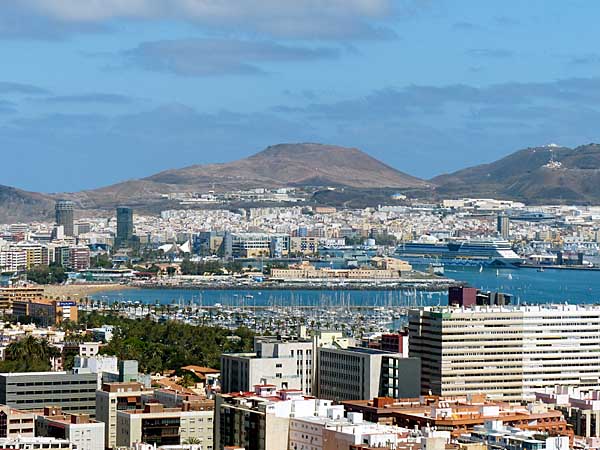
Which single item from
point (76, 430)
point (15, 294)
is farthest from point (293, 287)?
point (76, 430)

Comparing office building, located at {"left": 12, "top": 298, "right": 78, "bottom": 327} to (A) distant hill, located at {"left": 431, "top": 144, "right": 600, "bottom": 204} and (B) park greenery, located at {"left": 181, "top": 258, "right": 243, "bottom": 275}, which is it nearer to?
(B) park greenery, located at {"left": 181, "top": 258, "right": 243, "bottom": 275}

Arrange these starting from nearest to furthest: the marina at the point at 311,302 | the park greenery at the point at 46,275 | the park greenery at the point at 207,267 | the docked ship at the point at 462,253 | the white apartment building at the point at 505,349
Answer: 1. the white apartment building at the point at 505,349
2. the marina at the point at 311,302
3. the park greenery at the point at 46,275
4. the park greenery at the point at 207,267
5. the docked ship at the point at 462,253

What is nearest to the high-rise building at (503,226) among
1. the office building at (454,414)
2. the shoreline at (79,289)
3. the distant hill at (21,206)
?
the distant hill at (21,206)

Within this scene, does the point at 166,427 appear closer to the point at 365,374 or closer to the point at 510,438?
the point at 365,374

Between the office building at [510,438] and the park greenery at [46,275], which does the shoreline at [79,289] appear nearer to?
the park greenery at [46,275]

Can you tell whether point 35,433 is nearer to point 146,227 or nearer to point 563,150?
point 146,227
